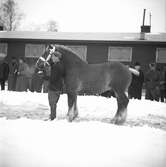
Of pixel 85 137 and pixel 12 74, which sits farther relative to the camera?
pixel 12 74

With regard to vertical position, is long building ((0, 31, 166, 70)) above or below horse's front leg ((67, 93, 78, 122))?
above

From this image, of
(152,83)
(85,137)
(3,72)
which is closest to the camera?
(85,137)

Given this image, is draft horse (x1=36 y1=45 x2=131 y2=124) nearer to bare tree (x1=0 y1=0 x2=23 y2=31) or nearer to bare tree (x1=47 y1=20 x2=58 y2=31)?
bare tree (x1=47 y1=20 x2=58 y2=31)

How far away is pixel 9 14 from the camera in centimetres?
223

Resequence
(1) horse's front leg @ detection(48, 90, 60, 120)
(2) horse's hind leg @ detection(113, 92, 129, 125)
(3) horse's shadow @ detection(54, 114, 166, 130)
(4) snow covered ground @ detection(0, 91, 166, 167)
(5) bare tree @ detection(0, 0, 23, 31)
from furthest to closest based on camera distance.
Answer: (1) horse's front leg @ detection(48, 90, 60, 120) < (2) horse's hind leg @ detection(113, 92, 129, 125) < (3) horse's shadow @ detection(54, 114, 166, 130) < (5) bare tree @ detection(0, 0, 23, 31) < (4) snow covered ground @ detection(0, 91, 166, 167)

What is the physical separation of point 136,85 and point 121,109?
297mm

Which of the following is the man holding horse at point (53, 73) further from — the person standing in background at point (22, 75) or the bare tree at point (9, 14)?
the bare tree at point (9, 14)

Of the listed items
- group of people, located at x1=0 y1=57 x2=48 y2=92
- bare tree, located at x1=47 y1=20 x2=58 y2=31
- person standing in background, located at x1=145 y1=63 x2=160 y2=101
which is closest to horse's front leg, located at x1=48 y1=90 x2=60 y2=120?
group of people, located at x1=0 y1=57 x2=48 y2=92

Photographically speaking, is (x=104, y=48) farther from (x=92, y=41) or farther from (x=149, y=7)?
(x=149, y=7)

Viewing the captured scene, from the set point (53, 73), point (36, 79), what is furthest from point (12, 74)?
point (53, 73)

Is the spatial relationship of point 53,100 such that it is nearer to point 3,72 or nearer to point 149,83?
point 3,72

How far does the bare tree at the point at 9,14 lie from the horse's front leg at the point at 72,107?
74 centimetres

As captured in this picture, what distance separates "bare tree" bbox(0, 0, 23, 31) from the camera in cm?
223

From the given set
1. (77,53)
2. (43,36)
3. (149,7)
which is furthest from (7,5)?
(149,7)
